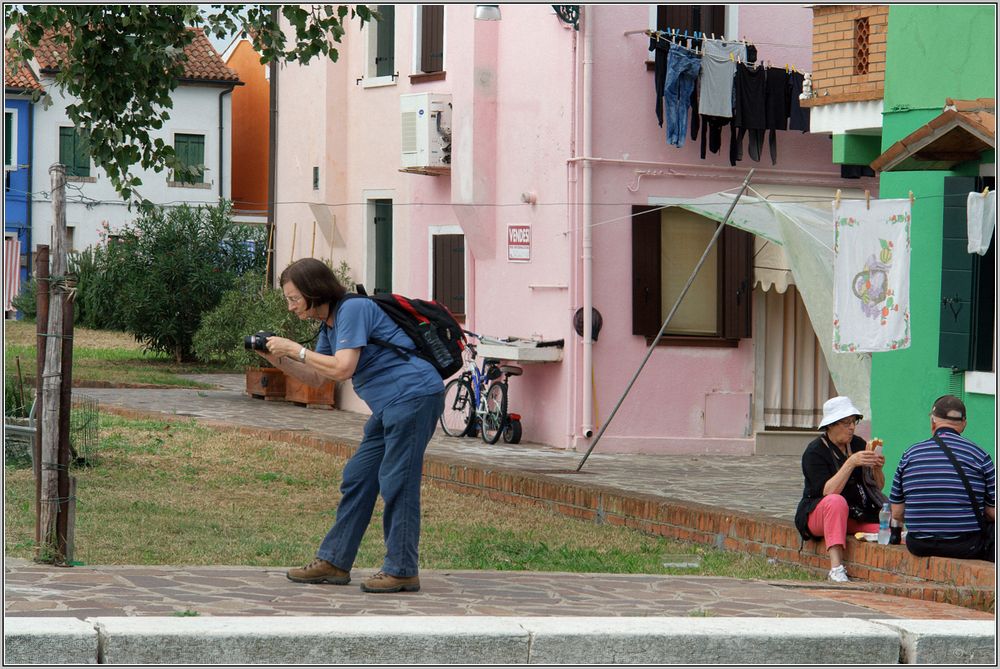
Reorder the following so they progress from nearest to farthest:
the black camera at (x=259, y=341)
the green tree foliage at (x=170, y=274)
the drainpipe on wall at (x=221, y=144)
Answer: the black camera at (x=259, y=341) → the green tree foliage at (x=170, y=274) → the drainpipe on wall at (x=221, y=144)

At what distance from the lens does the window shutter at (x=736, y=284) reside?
18156 millimetres

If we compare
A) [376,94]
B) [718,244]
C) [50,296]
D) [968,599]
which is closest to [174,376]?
[376,94]

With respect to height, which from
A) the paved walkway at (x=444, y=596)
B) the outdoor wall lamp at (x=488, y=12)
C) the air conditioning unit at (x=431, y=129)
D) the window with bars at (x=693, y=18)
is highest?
the window with bars at (x=693, y=18)

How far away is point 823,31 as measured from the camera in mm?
14516

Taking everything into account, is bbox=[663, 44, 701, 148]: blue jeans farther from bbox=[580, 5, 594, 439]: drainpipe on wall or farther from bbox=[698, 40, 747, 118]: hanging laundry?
bbox=[580, 5, 594, 439]: drainpipe on wall

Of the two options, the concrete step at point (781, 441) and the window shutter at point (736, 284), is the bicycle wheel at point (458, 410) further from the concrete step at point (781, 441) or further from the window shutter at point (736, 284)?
the concrete step at point (781, 441)

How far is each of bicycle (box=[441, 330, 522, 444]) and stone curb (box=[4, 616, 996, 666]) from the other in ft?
36.6

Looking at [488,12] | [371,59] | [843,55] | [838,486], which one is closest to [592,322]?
[488,12]

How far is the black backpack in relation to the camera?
7.84 m

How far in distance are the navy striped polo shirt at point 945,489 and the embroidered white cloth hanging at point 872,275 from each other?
2.10m

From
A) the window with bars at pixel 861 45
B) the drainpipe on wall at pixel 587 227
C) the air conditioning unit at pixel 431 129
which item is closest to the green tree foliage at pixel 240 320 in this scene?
the air conditioning unit at pixel 431 129

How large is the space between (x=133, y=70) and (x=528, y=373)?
710 cm

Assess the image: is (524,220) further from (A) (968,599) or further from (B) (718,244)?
(A) (968,599)

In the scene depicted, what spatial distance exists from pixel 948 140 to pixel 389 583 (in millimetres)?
5538
